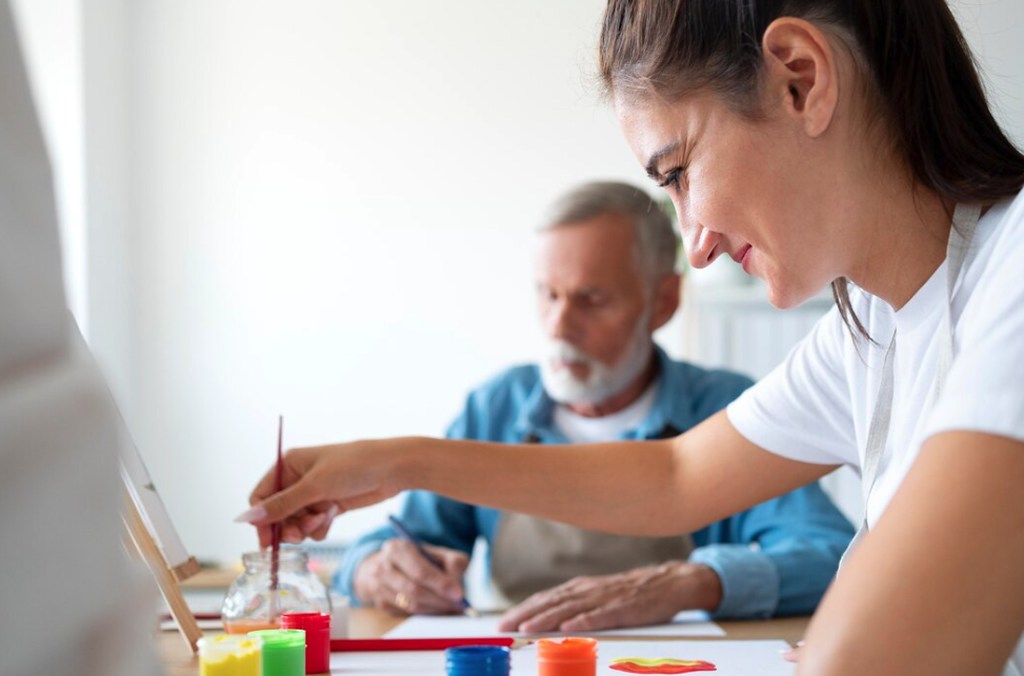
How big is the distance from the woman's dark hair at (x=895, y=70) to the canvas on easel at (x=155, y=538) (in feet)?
2.08

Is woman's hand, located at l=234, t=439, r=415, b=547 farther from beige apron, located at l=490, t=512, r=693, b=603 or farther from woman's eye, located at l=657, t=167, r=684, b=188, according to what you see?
beige apron, located at l=490, t=512, r=693, b=603

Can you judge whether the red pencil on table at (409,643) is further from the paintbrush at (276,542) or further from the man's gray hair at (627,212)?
the man's gray hair at (627,212)

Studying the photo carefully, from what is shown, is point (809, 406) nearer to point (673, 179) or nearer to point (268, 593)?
point (673, 179)

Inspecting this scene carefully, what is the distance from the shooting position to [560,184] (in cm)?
394

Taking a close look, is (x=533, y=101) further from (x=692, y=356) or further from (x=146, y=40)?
(x=146, y=40)

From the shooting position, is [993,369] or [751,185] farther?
[751,185]

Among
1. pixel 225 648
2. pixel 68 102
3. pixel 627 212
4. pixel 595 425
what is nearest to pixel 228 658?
pixel 225 648

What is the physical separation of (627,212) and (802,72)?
1358 mm

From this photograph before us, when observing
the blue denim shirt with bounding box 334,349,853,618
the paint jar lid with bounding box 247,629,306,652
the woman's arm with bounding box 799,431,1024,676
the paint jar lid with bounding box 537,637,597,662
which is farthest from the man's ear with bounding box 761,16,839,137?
the blue denim shirt with bounding box 334,349,853,618

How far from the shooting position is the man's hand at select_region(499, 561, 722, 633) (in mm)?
1470

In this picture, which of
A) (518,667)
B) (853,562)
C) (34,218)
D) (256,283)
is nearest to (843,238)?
(853,562)

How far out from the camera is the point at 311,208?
4.05 m

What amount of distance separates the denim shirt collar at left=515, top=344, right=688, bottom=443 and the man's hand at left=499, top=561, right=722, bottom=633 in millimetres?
575

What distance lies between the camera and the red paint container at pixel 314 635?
1108mm
